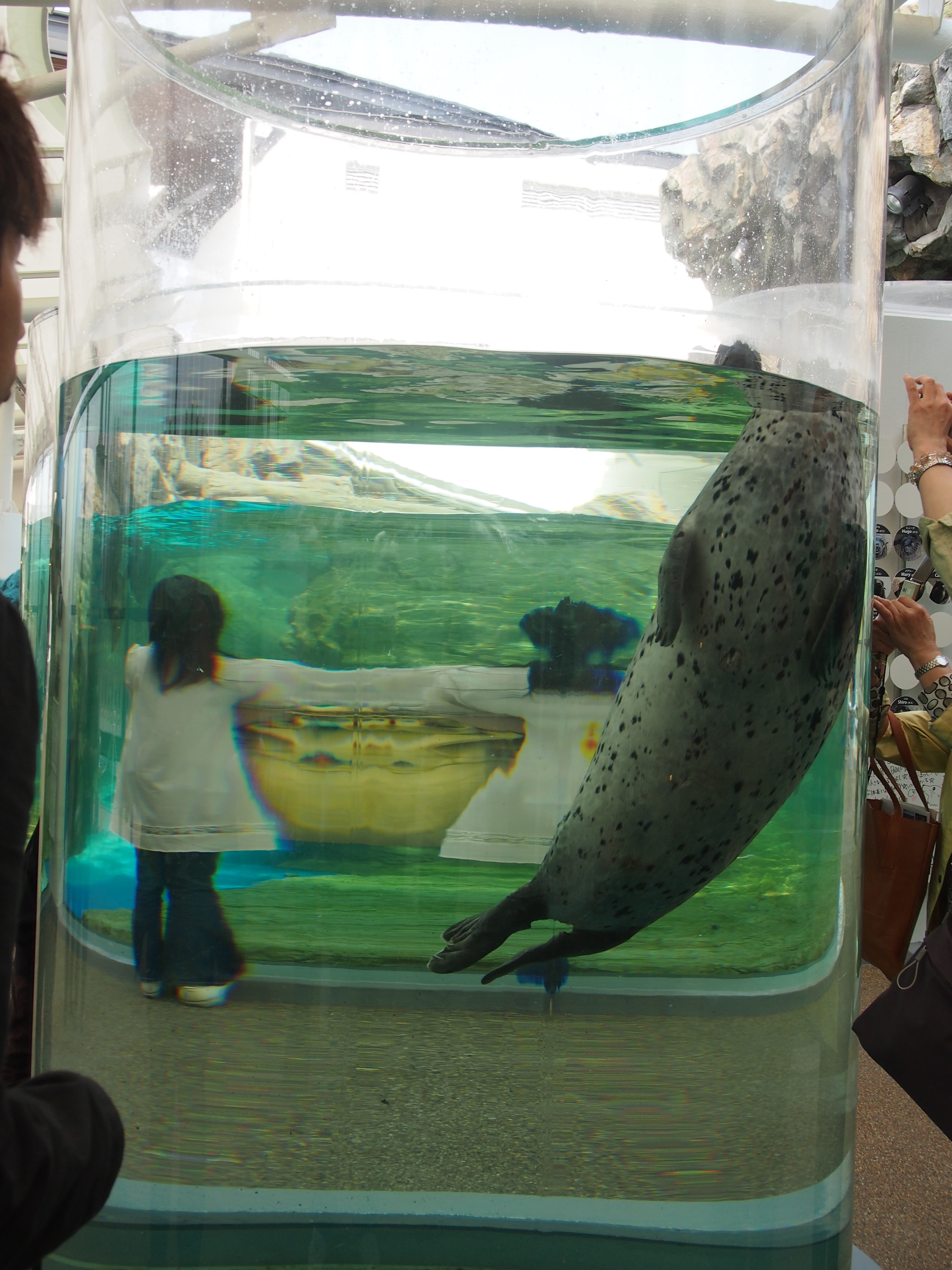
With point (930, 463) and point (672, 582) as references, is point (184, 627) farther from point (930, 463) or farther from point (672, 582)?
point (930, 463)

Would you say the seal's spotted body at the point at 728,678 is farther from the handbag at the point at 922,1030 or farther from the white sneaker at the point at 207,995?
the white sneaker at the point at 207,995

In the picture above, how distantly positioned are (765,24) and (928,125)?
8.01 m

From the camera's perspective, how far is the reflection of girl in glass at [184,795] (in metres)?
1.74

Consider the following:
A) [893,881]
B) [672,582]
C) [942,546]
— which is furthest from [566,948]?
[942,546]

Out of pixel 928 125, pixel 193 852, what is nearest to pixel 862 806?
pixel 193 852

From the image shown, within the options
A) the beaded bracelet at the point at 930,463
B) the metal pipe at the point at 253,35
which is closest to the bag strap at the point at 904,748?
the beaded bracelet at the point at 930,463

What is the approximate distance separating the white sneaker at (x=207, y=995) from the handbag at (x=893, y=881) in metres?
1.79

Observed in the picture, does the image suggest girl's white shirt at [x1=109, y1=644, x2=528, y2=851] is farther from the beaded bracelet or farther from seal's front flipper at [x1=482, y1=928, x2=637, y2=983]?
the beaded bracelet

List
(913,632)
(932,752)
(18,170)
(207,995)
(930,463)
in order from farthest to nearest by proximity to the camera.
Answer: (932,752), (913,632), (930,463), (207,995), (18,170)

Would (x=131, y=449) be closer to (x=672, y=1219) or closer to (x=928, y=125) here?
(x=672, y=1219)

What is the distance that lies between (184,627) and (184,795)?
0.30m

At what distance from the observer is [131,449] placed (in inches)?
71.5

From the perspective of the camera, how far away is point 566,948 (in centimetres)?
182

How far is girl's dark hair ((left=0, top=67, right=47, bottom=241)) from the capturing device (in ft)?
2.90
